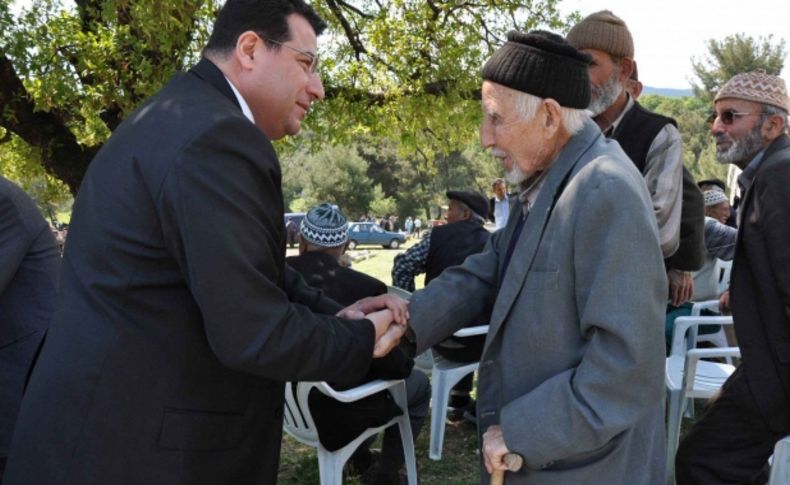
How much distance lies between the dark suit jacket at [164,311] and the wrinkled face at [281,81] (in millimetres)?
214

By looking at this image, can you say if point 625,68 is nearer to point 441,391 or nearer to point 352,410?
point 352,410

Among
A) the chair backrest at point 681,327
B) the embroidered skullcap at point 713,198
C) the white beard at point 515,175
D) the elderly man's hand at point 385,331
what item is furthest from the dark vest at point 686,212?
the embroidered skullcap at point 713,198

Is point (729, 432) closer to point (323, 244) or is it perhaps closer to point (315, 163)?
point (323, 244)

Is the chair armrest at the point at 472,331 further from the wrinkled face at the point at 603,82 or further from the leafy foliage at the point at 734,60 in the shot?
the leafy foliage at the point at 734,60

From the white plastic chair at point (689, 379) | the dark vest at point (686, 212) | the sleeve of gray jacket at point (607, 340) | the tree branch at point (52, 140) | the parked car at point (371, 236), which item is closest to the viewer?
the sleeve of gray jacket at point (607, 340)

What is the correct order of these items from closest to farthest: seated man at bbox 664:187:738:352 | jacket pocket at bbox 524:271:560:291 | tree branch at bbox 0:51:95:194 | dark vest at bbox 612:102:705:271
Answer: jacket pocket at bbox 524:271:560:291 → dark vest at bbox 612:102:705:271 → seated man at bbox 664:187:738:352 → tree branch at bbox 0:51:95:194

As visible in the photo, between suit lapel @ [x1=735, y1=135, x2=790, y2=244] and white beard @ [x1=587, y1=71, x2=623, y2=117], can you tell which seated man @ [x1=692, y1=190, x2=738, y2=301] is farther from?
suit lapel @ [x1=735, y1=135, x2=790, y2=244]

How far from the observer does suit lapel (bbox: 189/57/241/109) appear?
1989 mm

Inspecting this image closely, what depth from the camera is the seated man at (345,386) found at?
150 inches

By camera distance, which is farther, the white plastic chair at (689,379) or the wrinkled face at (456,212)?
the wrinkled face at (456,212)

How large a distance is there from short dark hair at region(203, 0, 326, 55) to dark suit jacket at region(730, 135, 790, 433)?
194cm

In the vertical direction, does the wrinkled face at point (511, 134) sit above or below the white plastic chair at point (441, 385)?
above

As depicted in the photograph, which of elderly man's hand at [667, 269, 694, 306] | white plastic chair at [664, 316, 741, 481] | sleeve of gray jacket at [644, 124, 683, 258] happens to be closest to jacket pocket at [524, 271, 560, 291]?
sleeve of gray jacket at [644, 124, 683, 258]

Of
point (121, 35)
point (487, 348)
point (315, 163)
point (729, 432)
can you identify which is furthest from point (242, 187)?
point (315, 163)
